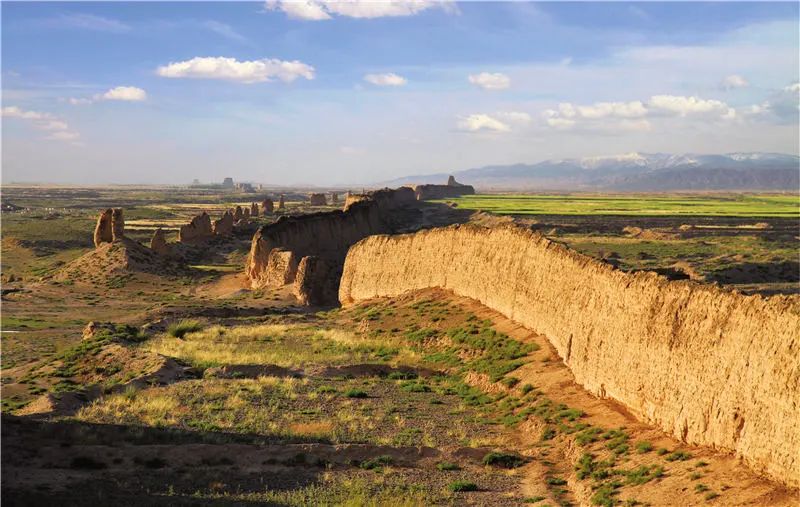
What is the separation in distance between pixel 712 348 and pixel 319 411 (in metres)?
12.3

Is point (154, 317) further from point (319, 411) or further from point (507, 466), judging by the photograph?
point (507, 466)

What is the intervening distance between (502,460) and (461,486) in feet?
7.19

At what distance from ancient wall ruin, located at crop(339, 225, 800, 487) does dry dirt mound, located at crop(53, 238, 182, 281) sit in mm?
39375

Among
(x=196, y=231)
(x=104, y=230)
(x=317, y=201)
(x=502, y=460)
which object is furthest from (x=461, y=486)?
(x=317, y=201)

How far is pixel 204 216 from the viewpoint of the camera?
85312mm

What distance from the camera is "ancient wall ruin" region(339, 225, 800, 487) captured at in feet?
49.5

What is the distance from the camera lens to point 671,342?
18.9 meters

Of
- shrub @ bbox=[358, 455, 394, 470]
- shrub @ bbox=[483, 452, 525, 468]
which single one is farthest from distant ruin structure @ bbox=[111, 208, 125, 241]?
shrub @ bbox=[483, 452, 525, 468]

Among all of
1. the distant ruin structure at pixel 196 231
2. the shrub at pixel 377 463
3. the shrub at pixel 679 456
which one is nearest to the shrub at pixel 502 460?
the shrub at pixel 377 463

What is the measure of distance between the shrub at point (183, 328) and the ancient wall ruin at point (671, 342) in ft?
52.6

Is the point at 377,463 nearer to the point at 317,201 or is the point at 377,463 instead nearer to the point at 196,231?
the point at 196,231

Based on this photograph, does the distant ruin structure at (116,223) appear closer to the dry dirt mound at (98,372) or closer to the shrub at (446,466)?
the dry dirt mound at (98,372)

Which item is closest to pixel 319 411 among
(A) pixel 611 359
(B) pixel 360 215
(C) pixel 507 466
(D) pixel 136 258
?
(C) pixel 507 466

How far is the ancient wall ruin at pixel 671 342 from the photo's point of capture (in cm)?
1510
